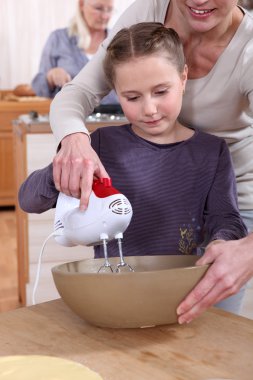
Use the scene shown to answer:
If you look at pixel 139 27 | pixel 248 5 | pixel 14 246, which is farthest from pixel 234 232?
pixel 14 246

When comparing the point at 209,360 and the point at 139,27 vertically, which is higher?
the point at 139,27

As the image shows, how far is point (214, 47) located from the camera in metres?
1.59

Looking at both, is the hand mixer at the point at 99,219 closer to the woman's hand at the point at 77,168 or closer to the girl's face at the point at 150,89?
the woman's hand at the point at 77,168

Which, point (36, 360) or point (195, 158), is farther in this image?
point (195, 158)

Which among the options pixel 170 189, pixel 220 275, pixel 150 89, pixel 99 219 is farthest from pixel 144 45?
pixel 220 275

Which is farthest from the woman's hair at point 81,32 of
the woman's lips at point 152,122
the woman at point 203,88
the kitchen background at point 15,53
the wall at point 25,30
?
the woman's lips at point 152,122

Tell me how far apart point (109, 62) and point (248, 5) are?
2.36m

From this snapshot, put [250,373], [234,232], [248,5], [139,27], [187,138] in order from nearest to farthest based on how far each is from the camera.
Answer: [250,373] → [234,232] → [139,27] → [187,138] → [248,5]

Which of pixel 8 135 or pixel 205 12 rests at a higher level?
pixel 8 135

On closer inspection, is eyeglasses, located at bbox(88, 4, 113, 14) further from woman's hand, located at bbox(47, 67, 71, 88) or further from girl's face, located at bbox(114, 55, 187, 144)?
girl's face, located at bbox(114, 55, 187, 144)

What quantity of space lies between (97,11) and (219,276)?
3.28m

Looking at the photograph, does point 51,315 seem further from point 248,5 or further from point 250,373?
point 248,5

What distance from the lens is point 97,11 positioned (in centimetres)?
416

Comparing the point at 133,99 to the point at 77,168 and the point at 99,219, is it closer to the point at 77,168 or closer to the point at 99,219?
the point at 77,168
